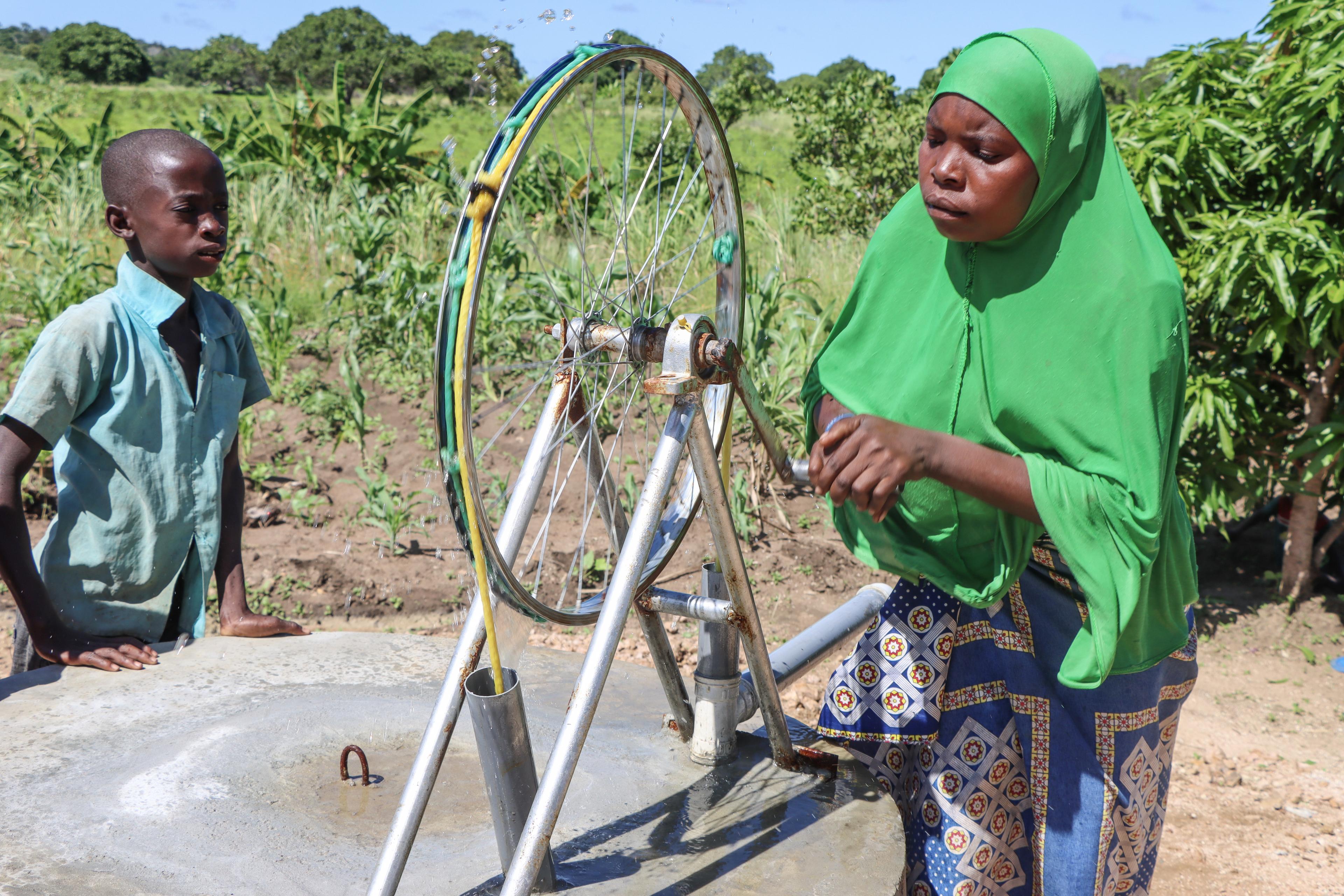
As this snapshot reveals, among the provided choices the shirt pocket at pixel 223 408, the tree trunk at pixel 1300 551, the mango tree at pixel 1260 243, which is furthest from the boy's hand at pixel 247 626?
the tree trunk at pixel 1300 551

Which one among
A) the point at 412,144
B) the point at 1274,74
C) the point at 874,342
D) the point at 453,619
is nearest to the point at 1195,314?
the point at 1274,74

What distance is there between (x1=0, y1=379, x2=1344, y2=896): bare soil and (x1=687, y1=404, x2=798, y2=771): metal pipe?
0.90 m

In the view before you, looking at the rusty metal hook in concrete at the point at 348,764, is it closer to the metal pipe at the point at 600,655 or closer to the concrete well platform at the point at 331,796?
the concrete well platform at the point at 331,796

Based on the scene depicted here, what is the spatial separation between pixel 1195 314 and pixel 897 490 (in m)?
2.70

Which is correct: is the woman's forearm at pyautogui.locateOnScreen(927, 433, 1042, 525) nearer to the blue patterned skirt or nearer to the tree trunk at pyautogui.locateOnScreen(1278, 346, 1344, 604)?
the blue patterned skirt

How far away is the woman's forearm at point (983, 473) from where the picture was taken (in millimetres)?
1362

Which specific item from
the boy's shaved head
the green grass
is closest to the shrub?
the green grass

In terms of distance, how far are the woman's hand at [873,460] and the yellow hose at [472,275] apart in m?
0.44

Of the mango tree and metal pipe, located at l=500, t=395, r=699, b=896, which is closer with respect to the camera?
metal pipe, located at l=500, t=395, r=699, b=896

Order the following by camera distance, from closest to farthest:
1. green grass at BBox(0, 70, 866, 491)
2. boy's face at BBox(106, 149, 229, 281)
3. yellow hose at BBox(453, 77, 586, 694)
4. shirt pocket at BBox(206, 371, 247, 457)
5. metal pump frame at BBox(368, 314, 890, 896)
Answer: yellow hose at BBox(453, 77, 586, 694)
metal pump frame at BBox(368, 314, 890, 896)
boy's face at BBox(106, 149, 229, 281)
shirt pocket at BBox(206, 371, 247, 457)
green grass at BBox(0, 70, 866, 491)

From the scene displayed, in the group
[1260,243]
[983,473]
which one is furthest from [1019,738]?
[1260,243]

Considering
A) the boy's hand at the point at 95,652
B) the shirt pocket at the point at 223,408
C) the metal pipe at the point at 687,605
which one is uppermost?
the shirt pocket at the point at 223,408

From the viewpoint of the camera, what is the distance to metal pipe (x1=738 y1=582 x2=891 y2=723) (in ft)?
6.29

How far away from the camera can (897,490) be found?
140 cm
